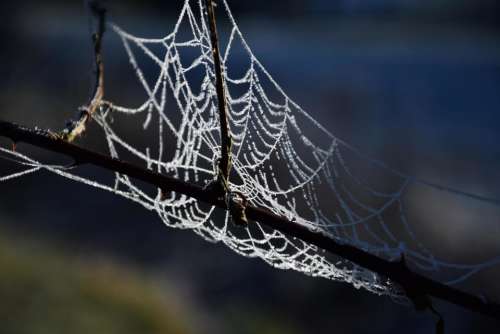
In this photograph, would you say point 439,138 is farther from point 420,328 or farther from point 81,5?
point 81,5

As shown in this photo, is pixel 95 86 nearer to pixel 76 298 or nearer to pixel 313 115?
pixel 76 298

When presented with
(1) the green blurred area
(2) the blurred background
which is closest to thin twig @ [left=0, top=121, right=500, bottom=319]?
(2) the blurred background

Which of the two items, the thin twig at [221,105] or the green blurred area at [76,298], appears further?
the green blurred area at [76,298]

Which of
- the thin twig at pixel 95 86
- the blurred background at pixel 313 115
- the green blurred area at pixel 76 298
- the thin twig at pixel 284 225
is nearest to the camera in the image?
the thin twig at pixel 284 225

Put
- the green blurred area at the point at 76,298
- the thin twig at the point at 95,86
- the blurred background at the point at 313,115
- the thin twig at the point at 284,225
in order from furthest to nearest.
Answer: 1. the blurred background at the point at 313,115
2. the green blurred area at the point at 76,298
3. the thin twig at the point at 95,86
4. the thin twig at the point at 284,225

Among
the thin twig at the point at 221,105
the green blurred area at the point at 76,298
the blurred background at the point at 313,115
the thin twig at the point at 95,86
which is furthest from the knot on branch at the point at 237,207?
the green blurred area at the point at 76,298

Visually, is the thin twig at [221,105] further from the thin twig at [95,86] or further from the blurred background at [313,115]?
the blurred background at [313,115]
